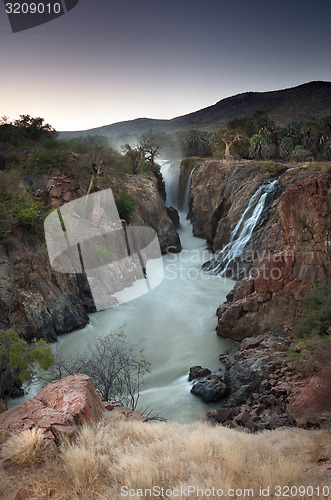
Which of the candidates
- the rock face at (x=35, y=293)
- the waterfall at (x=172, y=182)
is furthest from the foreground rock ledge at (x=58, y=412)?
the waterfall at (x=172, y=182)

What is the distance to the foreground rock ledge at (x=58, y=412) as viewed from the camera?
16.8 feet

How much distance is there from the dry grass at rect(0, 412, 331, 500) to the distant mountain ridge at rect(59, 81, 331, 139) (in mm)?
103497

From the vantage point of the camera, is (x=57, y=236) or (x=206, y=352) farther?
(x=57, y=236)

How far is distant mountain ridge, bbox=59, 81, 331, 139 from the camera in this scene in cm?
10517

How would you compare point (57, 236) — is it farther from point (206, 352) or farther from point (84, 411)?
point (84, 411)

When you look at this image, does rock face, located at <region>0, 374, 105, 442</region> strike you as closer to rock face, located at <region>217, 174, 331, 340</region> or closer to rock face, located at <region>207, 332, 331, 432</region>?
rock face, located at <region>207, 332, 331, 432</region>

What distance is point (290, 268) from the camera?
14070 mm

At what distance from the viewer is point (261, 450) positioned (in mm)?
5535

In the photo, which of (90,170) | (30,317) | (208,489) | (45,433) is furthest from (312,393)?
(90,170)

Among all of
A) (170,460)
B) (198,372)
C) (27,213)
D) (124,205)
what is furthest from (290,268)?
(124,205)

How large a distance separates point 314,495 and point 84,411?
3707 millimetres

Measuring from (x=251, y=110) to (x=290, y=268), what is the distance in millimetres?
137371

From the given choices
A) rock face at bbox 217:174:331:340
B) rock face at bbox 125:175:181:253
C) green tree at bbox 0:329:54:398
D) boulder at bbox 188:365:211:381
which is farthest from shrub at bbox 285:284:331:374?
rock face at bbox 125:175:181:253

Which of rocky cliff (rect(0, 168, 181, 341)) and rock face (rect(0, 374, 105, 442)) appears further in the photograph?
rocky cliff (rect(0, 168, 181, 341))
